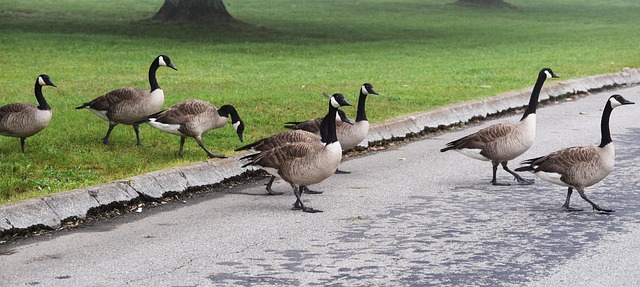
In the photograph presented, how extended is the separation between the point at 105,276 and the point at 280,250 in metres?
1.39

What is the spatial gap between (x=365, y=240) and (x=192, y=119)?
370 centimetres

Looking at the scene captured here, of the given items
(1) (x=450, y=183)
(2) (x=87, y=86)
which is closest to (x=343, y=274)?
(1) (x=450, y=183)

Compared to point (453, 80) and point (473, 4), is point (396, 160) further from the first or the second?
point (473, 4)

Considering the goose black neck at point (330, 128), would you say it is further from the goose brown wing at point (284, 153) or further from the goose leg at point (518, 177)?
the goose leg at point (518, 177)

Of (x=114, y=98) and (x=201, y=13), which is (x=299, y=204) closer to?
(x=114, y=98)

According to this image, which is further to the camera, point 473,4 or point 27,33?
point 473,4

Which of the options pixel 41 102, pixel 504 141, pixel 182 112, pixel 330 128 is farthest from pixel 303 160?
pixel 41 102

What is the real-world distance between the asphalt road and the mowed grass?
1351 mm

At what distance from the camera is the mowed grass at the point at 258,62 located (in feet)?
40.6

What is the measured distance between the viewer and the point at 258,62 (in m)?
24.9

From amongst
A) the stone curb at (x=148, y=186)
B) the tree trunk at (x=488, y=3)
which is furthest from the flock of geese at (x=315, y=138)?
the tree trunk at (x=488, y=3)

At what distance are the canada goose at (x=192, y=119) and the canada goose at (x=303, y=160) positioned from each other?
1.70m

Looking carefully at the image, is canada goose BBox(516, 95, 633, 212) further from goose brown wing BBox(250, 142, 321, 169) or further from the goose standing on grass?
the goose standing on grass

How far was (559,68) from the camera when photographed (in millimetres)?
22844
